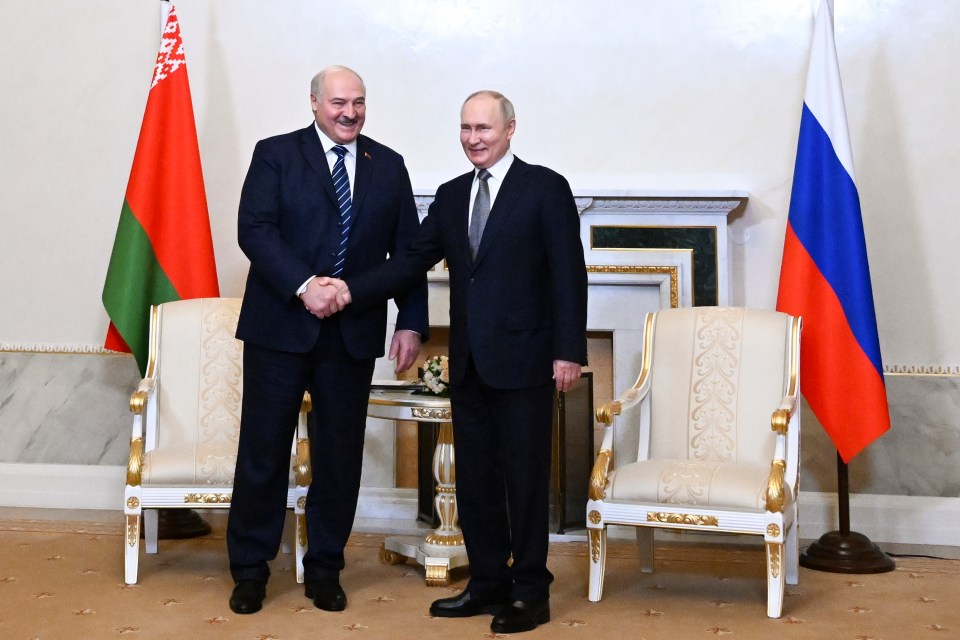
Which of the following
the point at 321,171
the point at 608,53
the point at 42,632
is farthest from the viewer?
the point at 608,53

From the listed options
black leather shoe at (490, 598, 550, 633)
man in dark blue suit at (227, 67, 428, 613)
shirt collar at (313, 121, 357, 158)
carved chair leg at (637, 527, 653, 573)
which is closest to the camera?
black leather shoe at (490, 598, 550, 633)

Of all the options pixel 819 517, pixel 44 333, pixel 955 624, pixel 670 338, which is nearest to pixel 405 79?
pixel 670 338

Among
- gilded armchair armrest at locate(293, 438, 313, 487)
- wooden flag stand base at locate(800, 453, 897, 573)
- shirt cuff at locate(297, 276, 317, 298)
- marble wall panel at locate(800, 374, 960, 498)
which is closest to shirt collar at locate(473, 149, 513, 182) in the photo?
shirt cuff at locate(297, 276, 317, 298)

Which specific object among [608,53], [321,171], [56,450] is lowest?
[56,450]

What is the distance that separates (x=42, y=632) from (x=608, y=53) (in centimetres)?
350

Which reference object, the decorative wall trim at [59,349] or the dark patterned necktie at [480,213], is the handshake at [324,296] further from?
the decorative wall trim at [59,349]

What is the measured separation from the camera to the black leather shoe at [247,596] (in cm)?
344

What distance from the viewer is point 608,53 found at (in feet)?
16.5

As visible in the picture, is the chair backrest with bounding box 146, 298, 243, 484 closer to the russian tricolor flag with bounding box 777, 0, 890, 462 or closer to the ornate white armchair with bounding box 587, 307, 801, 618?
the ornate white armchair with bounding box 587, 307, 801, 618

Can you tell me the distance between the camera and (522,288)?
128 inches

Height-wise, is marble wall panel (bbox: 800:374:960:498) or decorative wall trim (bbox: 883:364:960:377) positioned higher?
decorative wall trim (bbox: 883:364:960:377)

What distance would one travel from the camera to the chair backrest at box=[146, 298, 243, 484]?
4277 millimetres

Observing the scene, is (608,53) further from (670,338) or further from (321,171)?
(321,171)

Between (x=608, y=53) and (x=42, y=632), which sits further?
(x=608, y=53)
